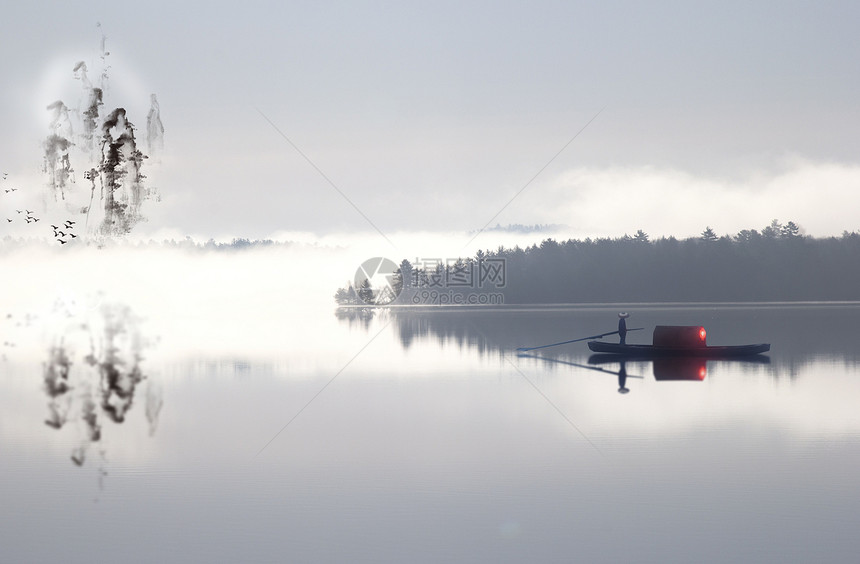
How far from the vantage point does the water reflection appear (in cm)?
2084

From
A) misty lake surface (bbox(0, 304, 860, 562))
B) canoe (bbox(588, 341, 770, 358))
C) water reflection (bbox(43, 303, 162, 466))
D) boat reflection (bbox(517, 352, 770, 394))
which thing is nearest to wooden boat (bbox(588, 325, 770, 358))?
canoe (bbox(588, 341, 770, 358))

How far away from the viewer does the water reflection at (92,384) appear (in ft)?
68.4

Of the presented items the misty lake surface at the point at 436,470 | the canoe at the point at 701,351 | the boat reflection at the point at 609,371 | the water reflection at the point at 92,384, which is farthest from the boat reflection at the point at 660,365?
the water reflection at the point at 92,384

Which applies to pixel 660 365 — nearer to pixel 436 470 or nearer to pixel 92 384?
pixel 92 384

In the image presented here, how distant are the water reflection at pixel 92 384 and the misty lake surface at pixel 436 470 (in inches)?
8.6

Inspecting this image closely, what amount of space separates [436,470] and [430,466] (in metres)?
0.34

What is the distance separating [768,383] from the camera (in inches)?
1128

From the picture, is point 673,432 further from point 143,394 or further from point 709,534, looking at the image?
point 143,394

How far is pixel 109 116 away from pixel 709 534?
185 feet

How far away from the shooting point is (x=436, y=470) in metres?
15.3

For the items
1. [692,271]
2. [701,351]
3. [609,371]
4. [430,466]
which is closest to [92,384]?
[430,466]

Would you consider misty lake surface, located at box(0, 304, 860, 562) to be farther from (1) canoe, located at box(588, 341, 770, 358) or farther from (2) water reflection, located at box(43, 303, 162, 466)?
(1) canoe, located at box(588, 341, 770, 358)

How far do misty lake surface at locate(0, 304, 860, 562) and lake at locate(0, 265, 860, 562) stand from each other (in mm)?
55

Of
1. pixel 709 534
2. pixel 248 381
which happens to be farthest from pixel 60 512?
pixel 248 381
